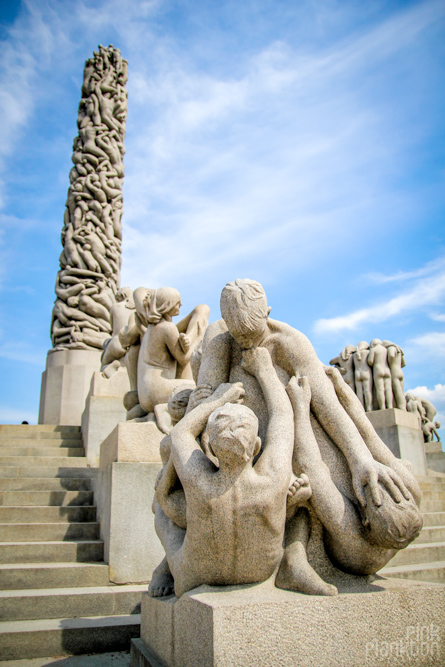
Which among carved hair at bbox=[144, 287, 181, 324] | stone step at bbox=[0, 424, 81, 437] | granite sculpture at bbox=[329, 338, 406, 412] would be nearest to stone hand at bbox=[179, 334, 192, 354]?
carved hair at bbox=[144, 287, 181, 324]

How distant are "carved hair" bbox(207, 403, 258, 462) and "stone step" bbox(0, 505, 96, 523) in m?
4.63

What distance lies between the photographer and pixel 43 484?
7227 mm

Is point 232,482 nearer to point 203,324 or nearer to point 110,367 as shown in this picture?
point 203,324

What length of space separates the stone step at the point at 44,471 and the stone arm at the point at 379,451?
557cm

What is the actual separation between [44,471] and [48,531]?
2215mm

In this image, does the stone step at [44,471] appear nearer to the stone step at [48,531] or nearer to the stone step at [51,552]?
the stone step at [48,531]

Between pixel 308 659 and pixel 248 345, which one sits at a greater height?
pixel 248 345

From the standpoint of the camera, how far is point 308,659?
2150 millimetres

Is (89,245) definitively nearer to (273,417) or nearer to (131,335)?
(131,335)

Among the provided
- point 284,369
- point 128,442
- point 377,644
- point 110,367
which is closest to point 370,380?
point 110,367

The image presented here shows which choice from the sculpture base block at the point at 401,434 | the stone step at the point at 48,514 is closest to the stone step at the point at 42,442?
the stone step at the point at 48,514

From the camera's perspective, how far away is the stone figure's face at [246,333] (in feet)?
9.88

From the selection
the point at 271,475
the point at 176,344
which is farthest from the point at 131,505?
the point at 271,475

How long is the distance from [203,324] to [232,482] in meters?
4.70
